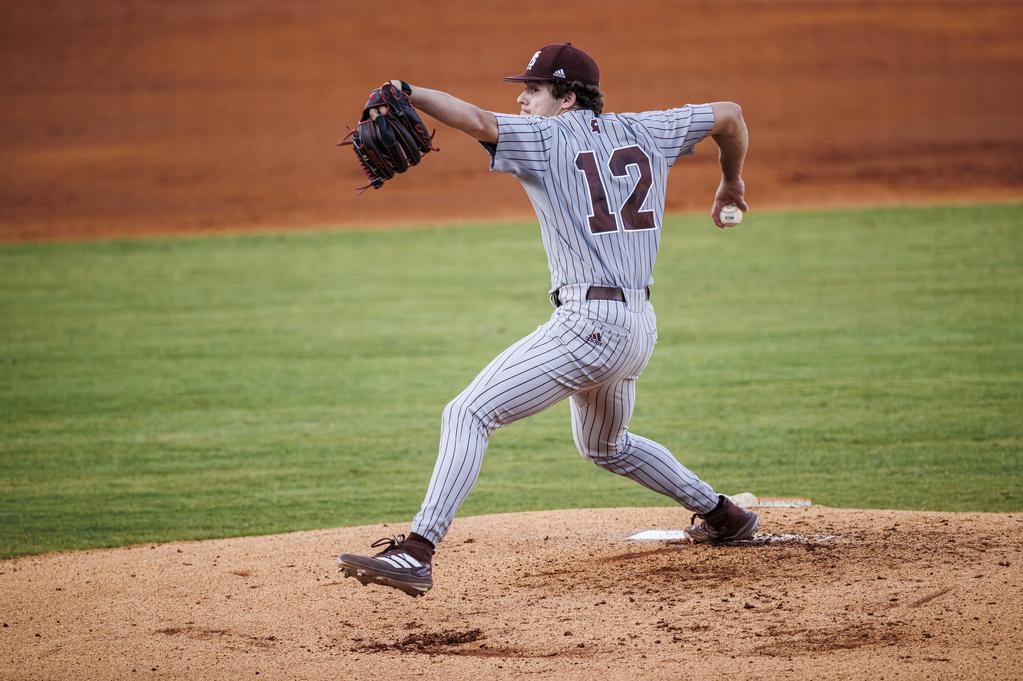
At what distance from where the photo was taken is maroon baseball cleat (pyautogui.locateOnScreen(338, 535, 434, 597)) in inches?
131

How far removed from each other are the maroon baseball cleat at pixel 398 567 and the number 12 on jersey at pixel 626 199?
1.13 metres

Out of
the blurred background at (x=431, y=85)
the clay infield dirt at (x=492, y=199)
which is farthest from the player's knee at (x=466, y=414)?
the blurred background at (x=431, y=85)

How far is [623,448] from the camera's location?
4113 millimetres

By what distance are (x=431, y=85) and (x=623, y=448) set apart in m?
20.5

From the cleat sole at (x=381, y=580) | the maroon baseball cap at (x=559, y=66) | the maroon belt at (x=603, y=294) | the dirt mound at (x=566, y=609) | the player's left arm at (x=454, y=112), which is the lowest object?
the dirt mound at (x=566, y=609)

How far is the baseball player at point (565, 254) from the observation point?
3.48 m

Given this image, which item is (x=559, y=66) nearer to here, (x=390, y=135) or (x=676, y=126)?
(x=676, y=126)

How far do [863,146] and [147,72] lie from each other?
14.8 m

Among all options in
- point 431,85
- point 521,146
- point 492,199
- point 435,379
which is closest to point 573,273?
point 521,146

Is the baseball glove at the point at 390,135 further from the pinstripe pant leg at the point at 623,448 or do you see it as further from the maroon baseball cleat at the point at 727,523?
the maroon baseball cleat at the point at 727,523

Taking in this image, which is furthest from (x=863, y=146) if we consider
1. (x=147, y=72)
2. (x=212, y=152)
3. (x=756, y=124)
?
(x=147, y=72)

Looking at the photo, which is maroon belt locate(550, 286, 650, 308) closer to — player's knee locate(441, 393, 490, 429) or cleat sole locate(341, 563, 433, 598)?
player's knee locate(441, 393, 490, 429)

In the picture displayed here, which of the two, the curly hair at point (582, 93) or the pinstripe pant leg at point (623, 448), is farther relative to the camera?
the pinstripe pant leg at point (623, 448)

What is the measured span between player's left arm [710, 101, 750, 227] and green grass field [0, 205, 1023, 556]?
2.42 metres
